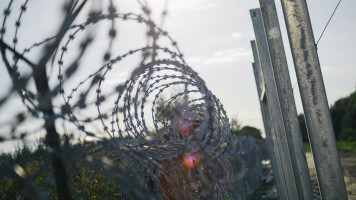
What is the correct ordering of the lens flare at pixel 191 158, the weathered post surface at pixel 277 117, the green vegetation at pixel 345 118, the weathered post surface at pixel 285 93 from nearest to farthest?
the weathered post surface at pixel 285 93 < the lens flare at pixel 191 158 < the weathered post surface at pixel 277 117 < the green vegetation at pixel 345 118

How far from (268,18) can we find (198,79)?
37.8 inches

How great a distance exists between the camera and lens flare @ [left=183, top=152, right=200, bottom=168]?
135 inches

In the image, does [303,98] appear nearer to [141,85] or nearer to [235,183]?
[141,85]

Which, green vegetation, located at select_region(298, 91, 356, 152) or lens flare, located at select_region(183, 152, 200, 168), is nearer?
lens flare, located at select_region(183, 152, 200, 168)

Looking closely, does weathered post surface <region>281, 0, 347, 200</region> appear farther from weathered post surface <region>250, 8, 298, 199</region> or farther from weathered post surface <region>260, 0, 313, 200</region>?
weathered post surface <region>250, 8, 298, 199</region>

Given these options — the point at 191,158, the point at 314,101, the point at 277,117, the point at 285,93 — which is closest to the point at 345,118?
the point at 277,117

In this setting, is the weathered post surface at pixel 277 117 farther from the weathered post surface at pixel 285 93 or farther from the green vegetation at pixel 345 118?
the green vegetation at pixel 345 118

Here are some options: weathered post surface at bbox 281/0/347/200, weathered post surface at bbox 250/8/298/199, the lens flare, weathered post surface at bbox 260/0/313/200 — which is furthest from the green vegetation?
weathered post surface at bbox 281/0/347/200

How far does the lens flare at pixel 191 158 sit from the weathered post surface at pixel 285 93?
0.96 meters

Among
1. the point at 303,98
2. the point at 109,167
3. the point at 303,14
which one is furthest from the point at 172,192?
the point at 109,167

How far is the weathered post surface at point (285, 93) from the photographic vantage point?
329cm

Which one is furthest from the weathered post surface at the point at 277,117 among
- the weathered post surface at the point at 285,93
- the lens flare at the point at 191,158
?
the lens flare at the point at 191,158

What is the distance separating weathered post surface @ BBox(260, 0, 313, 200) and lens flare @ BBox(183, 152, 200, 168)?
0.96m

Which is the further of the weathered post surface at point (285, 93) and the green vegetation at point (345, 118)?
the green vegetation at point (345, 118)
